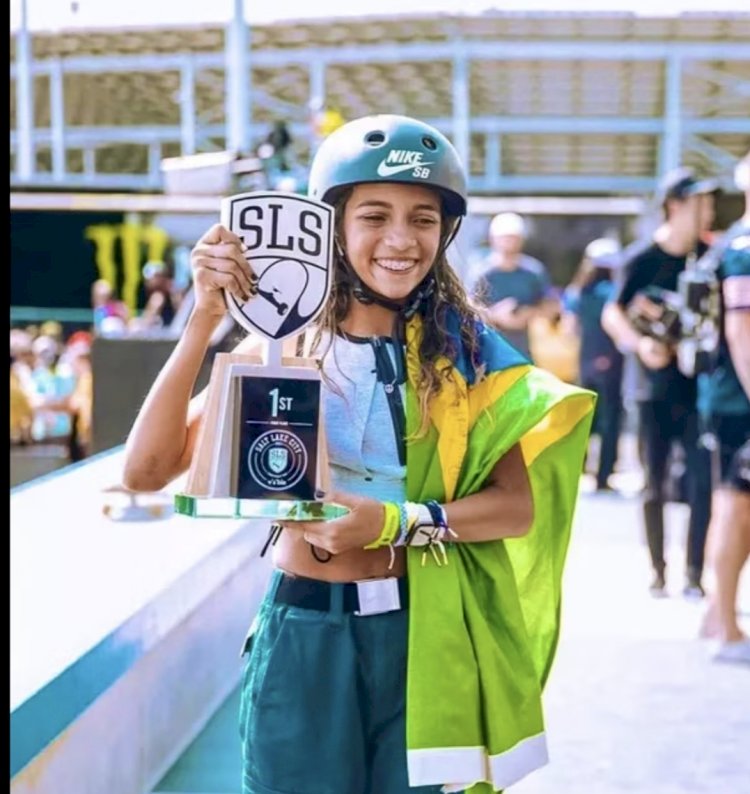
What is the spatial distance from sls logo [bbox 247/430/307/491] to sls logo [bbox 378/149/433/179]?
1.25ft

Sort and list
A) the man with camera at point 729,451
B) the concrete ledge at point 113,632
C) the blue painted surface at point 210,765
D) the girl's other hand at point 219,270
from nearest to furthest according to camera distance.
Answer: the girl's other hand at point 219,270, the concrete ledge at point 113,632, the blue painted surface at point 210,765, the man with camera at point 729,451

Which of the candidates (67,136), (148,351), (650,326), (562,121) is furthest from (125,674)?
(67,136)

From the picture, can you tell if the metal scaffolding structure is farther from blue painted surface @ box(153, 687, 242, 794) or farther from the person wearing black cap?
blue painted surface @ box(153, 687, 242, 794)

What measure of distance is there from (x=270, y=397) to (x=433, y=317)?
31 cm

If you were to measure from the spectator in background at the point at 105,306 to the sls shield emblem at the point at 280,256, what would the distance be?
816 centimetres

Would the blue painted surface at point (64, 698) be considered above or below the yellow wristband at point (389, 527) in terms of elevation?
below

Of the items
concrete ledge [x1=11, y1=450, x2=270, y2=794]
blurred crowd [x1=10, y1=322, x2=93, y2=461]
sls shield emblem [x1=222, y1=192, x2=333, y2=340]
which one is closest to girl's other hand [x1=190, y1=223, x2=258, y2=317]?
sls shield emblem [x1=222, y1=192, x2=333, y2=340]

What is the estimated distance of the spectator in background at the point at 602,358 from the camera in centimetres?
706

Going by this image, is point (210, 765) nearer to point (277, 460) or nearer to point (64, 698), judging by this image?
point (64, 698)

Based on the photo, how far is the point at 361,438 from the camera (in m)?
1.62

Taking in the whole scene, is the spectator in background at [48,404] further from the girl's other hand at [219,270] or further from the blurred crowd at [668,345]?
the girl's other hand at [219,270]

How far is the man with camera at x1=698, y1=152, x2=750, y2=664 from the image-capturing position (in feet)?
12.4

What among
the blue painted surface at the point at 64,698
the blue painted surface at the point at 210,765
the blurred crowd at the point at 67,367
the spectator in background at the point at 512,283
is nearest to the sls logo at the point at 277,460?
the blue painted surface at the point at 64,698

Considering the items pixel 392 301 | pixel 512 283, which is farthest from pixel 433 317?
pixel 512 283
